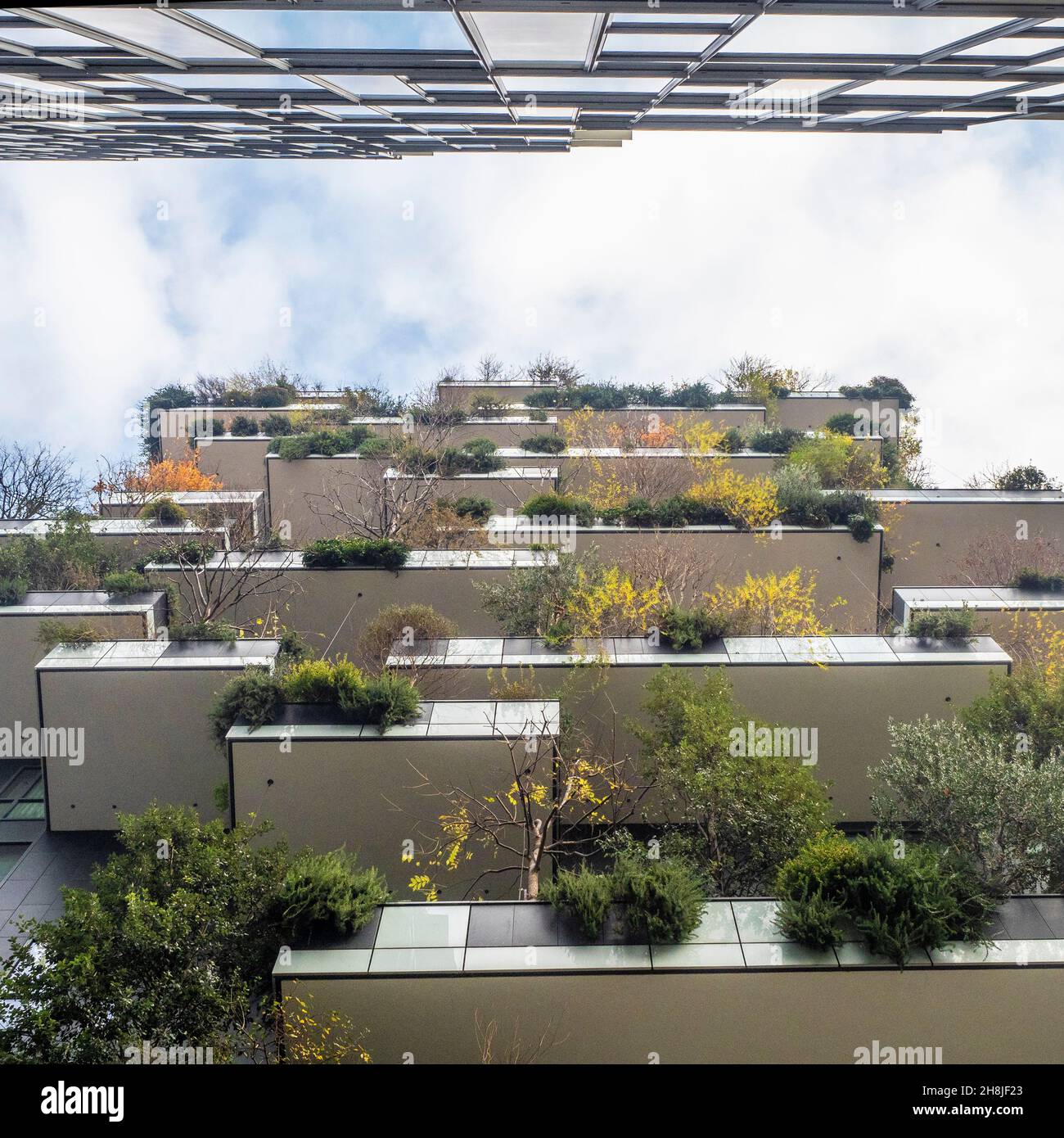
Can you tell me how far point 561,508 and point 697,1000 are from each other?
13.1 m

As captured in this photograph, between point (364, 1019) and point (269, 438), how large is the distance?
25268mm

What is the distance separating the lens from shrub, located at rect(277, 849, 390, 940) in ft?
32.2

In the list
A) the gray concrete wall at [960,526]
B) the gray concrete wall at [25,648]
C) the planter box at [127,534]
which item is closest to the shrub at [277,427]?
the planter box at [127,534]

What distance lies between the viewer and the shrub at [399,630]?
16000 millimetres

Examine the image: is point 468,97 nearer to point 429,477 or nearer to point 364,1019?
point 364,1019

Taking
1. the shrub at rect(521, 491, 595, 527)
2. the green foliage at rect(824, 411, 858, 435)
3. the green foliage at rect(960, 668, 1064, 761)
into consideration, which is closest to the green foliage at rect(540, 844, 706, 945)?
the green foliage at rect(960, 668, 1064, 761)

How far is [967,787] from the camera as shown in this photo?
11109mm

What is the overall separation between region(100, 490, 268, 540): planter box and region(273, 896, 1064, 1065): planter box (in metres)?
14.2

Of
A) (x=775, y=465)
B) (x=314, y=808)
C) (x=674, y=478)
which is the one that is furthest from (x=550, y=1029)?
(x=775, y=465)

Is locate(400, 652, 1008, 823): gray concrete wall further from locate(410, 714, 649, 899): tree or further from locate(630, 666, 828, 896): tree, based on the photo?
locate(630, 666, 828, 896): tree

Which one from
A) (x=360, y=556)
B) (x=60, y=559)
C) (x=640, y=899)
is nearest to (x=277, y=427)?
(x=60, y=559)

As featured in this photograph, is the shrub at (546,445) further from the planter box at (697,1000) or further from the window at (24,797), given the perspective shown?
the planter box at (697,1000)

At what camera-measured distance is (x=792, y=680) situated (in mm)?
15156
